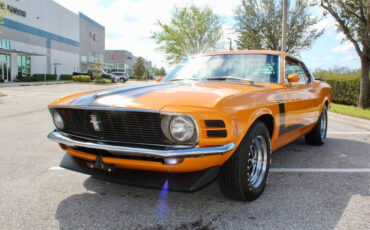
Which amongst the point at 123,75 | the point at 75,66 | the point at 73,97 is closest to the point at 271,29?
the point at 73,97

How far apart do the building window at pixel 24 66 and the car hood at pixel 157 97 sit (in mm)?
38311

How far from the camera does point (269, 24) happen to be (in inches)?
756

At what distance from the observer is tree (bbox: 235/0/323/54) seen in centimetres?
1928

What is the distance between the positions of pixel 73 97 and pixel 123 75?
46219 millimetres

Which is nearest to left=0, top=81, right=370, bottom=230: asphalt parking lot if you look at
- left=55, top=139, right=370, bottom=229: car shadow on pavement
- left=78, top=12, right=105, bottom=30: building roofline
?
left=55, top=139, right=370, bottom=229: car shadow on pavement

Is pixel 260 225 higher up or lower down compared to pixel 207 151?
lower down

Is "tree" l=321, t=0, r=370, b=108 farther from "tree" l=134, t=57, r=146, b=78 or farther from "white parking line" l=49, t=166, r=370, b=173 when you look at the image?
"tree" l=134, t=57, r=146, b=78

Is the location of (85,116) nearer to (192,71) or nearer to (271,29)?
(192,71)

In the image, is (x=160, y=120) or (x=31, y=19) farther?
(x=31, y=19)

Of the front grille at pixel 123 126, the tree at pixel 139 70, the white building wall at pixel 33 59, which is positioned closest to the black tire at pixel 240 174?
the front grille at pixel 123 126

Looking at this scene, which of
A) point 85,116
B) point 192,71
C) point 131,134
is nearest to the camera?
point 131,134

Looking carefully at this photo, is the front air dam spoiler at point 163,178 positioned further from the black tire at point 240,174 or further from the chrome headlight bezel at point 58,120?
the chrome headlight bezel at point 58,120

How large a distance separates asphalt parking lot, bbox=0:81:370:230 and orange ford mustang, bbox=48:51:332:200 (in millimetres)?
295

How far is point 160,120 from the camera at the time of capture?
243 centimetres
